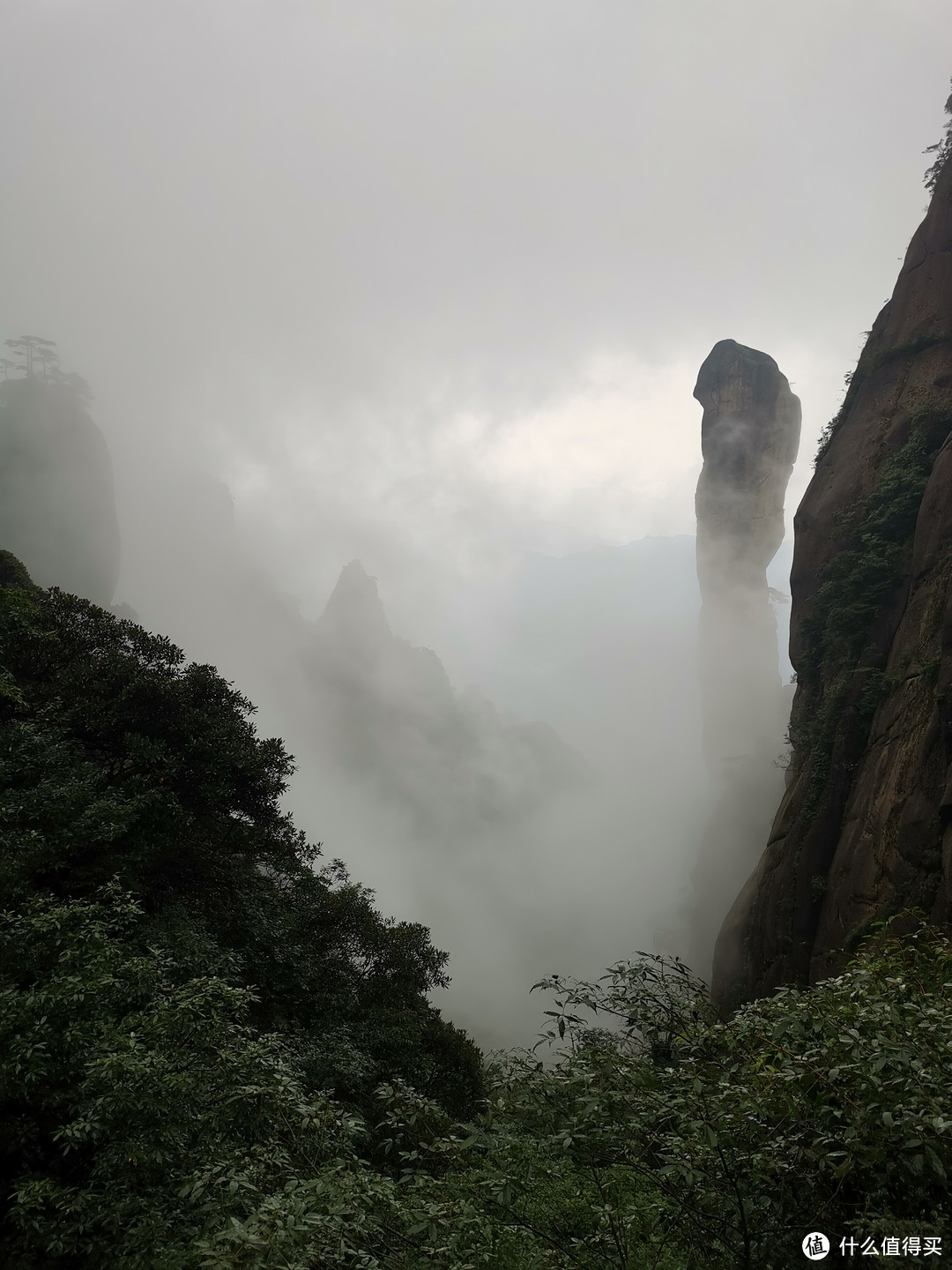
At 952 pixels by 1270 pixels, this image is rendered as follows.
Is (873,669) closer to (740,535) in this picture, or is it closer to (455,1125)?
(455,1125)

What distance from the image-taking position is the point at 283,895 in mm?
13102

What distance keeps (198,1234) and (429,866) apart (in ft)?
197

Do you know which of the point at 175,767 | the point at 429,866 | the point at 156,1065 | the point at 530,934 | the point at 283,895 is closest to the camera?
the point at 156,1065

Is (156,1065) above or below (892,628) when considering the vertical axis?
below

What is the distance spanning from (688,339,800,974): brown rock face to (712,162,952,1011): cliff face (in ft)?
68.5

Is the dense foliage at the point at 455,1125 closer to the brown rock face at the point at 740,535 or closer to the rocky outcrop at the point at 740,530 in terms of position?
the brown rock face at the point at 740,535

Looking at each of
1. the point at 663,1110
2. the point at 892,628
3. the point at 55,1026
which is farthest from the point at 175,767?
the point at 892,628

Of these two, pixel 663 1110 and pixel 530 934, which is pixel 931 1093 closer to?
pixel 663 1110
